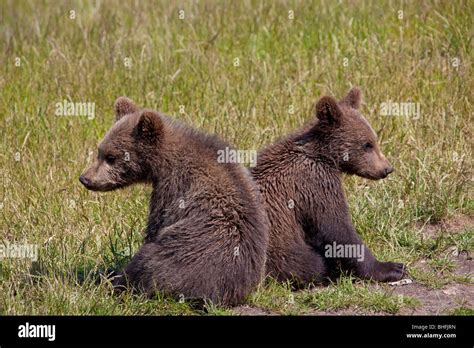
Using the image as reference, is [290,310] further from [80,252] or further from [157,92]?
[157,92]

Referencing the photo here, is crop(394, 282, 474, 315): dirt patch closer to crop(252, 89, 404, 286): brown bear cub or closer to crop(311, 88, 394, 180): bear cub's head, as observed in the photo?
crop(252, 89, 404, 286): brown bear cub

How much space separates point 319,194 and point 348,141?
480 millimetres

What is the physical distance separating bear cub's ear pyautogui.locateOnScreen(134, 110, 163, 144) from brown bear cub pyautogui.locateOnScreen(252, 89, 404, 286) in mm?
931

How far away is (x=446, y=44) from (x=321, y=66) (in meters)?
1.34

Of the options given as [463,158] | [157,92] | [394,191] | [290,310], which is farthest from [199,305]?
[157,92]

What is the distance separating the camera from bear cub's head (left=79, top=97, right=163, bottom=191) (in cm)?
675

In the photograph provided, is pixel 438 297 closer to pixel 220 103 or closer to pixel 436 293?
pixel 436 293

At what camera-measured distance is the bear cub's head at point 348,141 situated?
7293 millimetres

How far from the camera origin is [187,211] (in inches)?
260

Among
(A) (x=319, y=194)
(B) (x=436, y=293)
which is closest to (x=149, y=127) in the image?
(A) (x=319, y=194)

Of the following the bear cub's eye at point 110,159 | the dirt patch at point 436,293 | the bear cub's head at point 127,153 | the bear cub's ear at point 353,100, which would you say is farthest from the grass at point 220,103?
the bear cub's ear at point 353,100

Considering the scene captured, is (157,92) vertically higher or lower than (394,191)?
higher

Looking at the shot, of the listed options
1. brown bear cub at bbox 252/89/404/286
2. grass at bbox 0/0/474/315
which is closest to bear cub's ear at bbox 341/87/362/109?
brown bear cub at bbox 252/89/404/286

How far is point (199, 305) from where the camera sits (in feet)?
21.4
